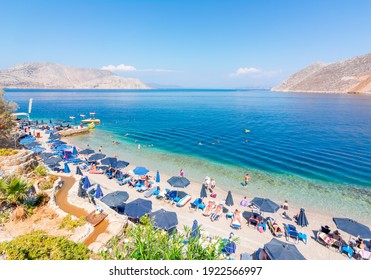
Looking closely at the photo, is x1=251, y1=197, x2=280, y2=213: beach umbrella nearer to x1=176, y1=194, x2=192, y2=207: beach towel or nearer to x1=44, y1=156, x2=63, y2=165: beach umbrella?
x1=176, y1=194, x2=192, y2=207: beach towel

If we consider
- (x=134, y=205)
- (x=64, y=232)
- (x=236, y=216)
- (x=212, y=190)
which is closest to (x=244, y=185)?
(x=212, y=190)

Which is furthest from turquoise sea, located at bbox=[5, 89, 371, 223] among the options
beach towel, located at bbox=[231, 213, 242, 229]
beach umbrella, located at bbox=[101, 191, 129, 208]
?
beach umbrella, located at bbox=[101, 191, 129, 208]

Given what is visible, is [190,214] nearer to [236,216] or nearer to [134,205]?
[236,216]

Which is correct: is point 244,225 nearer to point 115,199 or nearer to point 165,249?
point 115,199

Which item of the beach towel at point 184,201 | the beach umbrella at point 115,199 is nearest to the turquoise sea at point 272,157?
the beach towel at point 184,201

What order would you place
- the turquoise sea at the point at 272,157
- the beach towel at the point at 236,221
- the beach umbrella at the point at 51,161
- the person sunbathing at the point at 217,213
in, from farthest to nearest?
the beach umbrella at the point at 51,161 → the turquoise sea at the point at 272,157 → the person sunbathing at the point at 217,213 → the beach towel at the point at 236,221

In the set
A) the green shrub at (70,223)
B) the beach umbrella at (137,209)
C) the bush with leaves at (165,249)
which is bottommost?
the beach umbrella at (137,209)

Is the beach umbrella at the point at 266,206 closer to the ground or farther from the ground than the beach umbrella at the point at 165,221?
closer to the ground

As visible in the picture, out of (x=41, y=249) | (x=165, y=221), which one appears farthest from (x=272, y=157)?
(x=41, y=249)

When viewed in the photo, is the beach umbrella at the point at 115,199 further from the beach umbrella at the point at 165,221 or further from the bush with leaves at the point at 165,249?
the bush with leaves at the point at 165,249
